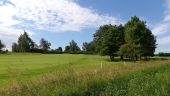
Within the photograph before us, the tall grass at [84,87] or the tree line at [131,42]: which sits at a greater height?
the tree line at [131,42]

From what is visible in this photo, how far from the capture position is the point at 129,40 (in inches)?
3607

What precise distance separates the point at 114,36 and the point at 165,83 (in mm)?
85944

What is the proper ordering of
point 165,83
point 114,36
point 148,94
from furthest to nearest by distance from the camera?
1. point 114,36
2. point 165,83
3. point 148,94

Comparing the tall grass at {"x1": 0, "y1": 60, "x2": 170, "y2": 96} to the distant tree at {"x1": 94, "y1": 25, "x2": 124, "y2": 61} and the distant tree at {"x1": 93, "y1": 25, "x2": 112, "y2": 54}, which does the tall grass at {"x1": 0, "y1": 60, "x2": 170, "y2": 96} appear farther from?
the distant tree at {"x1": 93, "y1": 25, "x2": 112, "y2": 54}

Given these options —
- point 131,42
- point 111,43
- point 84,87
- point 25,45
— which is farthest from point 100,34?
point 84,87

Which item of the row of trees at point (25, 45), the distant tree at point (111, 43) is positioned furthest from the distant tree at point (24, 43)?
the distant tree at point (111, 43)

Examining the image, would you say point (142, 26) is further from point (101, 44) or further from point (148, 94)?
point (148, 94)

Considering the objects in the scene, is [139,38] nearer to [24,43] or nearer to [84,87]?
[84,87]

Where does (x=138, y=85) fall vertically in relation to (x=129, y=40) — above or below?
below

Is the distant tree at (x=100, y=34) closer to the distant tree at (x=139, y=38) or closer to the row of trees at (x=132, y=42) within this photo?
the row of trees at (x=132, y=42)

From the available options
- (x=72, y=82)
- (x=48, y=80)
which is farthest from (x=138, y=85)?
(x=48, y=80)

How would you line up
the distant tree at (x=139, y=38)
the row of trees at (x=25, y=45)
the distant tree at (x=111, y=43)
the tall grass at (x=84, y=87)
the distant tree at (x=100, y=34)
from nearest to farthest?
the tall grass at (x=84, y=87) → the distant tree at (x=139, y=38) → the distant tree at (x=111, y=43) → the distant tree at (x=100, y=34) → the row of trees at (x=25, y=45)

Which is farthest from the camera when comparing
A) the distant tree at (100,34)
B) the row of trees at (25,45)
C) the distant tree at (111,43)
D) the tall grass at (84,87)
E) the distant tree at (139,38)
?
the row of trees at (25,45)

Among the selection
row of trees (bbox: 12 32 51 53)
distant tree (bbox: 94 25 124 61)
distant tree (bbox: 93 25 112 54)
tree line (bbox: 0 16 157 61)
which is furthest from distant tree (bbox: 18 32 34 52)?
distant tree (bbox: 94 25 124 61)
